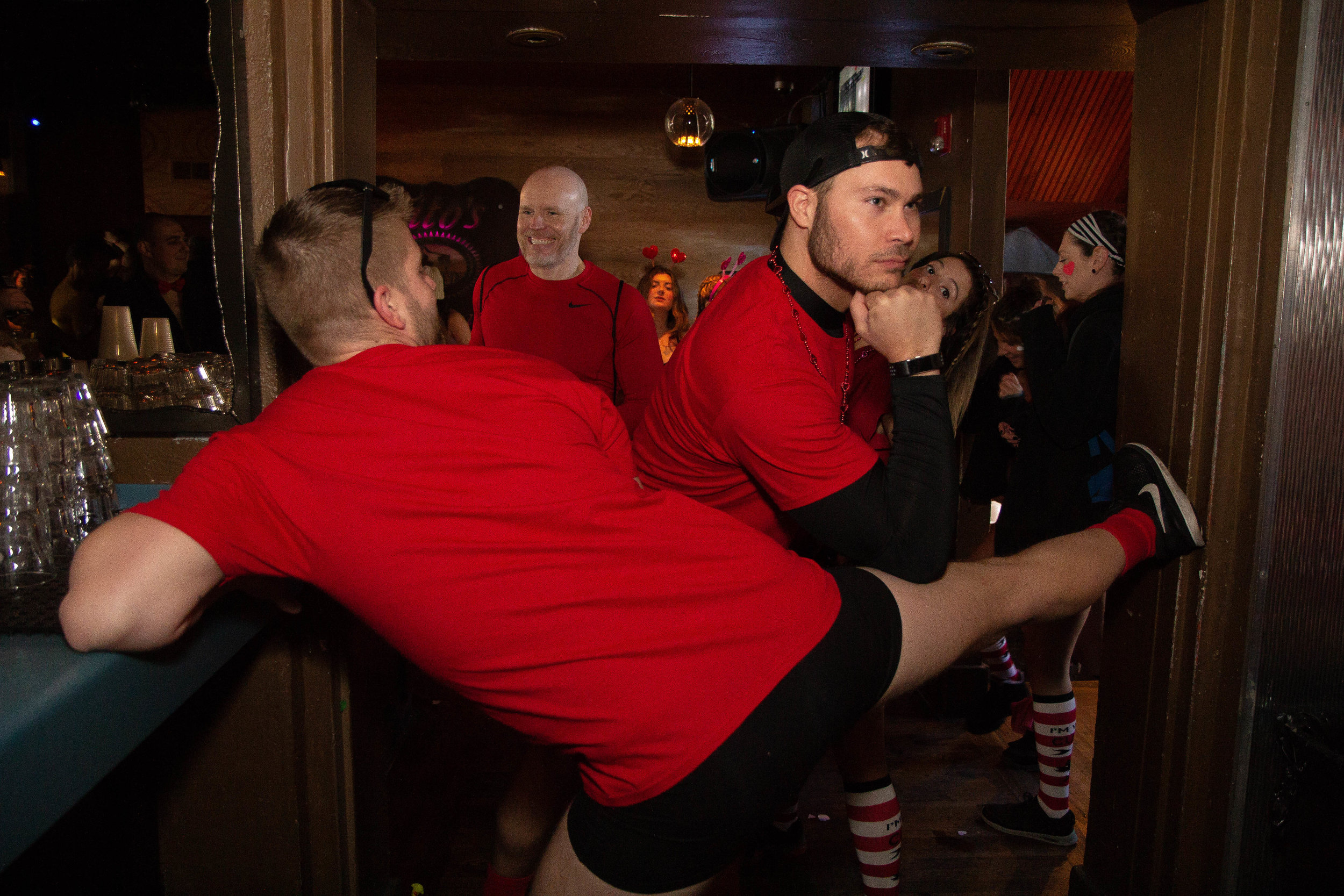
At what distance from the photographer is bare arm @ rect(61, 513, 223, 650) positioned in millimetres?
865

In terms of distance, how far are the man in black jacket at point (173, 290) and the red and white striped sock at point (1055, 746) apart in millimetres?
2179

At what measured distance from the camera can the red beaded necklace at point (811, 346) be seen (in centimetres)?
150

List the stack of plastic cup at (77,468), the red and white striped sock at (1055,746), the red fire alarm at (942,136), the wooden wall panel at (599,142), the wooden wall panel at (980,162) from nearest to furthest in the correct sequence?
the stack of plastic cup at (77,468) < the red and white striped sock at (1055,746) < the wooden wall panel at (980,162) < the red fire alarm at (942,136) < the wooden wall panel at (599,142)

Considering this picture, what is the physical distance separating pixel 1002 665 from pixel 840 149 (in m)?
2.11

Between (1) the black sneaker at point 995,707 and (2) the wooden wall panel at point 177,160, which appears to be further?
(1) the black sneaker at point 995,707

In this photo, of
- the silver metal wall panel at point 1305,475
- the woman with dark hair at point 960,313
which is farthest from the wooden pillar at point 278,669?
the silver metal wall panel at point 1305,475

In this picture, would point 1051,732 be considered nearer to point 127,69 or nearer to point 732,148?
point 732,148

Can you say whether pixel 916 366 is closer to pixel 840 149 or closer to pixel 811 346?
pixel 811 346

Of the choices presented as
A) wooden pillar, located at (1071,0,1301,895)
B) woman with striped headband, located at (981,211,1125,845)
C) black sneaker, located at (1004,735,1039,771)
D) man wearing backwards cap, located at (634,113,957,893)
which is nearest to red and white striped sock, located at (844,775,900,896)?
man wearing backwards cap, located at (634,113,957,893)

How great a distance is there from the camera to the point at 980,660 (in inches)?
121

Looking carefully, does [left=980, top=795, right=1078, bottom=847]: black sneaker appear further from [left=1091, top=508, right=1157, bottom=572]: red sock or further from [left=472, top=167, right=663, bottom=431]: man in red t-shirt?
[left=472, top=167, right=663, bottom=431]: man in red t-shirt

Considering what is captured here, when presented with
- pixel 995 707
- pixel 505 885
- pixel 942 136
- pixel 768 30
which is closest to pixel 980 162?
pixel 942 136

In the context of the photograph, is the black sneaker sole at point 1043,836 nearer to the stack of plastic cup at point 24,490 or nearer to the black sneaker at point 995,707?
the black sneaker at point 995,707

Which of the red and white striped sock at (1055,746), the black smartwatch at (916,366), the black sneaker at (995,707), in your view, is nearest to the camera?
the black smartwatch at (916,366)
